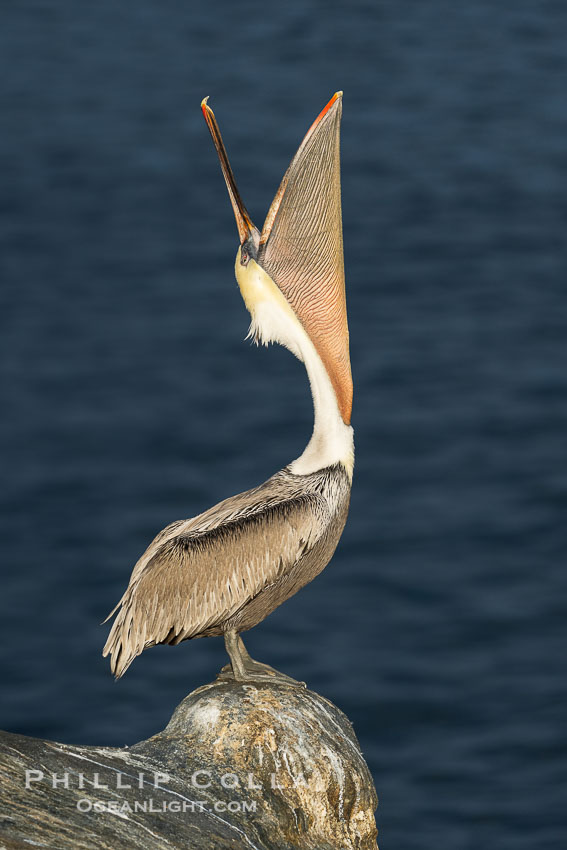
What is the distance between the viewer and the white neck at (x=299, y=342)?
9.57 m

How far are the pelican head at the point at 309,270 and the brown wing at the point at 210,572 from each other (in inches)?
20.8

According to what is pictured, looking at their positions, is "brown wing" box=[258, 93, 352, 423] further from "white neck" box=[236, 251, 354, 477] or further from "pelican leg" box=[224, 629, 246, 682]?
"pelican leg" box=[224, 629, 246, 682]

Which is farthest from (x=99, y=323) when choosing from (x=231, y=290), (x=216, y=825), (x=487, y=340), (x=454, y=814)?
(x=216, y=825)

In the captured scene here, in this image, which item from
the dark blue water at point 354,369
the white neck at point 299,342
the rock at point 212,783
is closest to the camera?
the rock at point 212,783

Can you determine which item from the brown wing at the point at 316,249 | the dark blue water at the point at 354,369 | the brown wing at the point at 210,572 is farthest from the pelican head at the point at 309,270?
the dark blue water at the point at 354,369

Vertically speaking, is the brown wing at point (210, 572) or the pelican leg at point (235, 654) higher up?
the brown wing at point (210, 572)

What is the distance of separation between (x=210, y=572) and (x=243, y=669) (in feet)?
2.05

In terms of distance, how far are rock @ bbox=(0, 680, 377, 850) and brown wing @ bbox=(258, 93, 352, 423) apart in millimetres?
1980

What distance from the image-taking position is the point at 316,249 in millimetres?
9695

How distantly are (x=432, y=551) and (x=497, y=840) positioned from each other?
3965mm

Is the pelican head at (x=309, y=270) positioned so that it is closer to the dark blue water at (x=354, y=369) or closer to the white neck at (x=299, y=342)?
the white neck at (x=299, y=342)

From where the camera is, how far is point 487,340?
73.8 feet

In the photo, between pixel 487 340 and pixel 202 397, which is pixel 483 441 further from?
pixel 202 397

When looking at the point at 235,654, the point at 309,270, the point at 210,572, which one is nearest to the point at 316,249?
the point at 309,270
